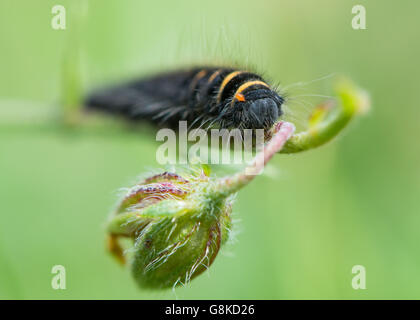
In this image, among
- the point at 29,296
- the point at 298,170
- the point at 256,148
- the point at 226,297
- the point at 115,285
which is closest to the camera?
the point at 256,148

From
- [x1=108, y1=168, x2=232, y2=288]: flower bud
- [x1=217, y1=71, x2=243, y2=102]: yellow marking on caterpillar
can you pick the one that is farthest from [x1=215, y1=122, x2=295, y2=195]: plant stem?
[x1=217, y1=71, x2=243, y2=102]: yellow marking on caterpillar

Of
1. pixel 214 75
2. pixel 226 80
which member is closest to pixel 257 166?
pixel 226 80

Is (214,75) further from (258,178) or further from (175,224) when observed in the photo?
(258,178)

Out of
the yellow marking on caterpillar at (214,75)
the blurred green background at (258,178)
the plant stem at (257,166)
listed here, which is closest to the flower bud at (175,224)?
the plant stem at (257,166)

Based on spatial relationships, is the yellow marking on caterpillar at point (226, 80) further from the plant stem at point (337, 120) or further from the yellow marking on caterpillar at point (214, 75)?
the plant stem at point (337, 120)

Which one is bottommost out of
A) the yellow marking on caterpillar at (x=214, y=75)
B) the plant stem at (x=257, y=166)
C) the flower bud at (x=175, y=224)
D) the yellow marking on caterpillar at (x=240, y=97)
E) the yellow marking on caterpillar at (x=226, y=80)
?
the flower bud at (x=175, y=224)

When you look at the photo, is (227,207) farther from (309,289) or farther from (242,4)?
(242,4)
